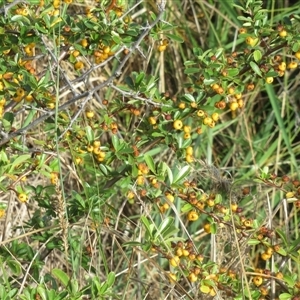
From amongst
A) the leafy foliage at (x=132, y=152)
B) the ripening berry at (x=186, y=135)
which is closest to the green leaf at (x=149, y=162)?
the leafy foliage at (x=132, y=152)

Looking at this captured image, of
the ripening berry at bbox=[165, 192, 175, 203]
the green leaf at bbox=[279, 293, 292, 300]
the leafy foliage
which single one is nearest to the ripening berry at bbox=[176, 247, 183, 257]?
the leafy foliage

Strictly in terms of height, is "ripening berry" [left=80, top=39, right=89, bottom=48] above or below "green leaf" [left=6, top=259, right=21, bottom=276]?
above

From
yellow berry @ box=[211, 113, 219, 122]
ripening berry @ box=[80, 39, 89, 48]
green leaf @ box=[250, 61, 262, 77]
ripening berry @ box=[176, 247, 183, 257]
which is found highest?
ripening berry @ box=[80, 39, 89, 48]

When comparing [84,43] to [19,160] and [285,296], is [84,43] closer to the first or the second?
[19,160]

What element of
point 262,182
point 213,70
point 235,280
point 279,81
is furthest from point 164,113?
point 279,81

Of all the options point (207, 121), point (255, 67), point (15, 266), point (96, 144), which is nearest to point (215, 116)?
point (207, 121)

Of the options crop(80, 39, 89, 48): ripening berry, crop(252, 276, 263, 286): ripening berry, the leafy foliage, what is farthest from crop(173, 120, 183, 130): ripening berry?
crop(252, 276, 263, 286): ripening berry

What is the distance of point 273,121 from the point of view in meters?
2.51

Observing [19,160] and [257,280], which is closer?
[19,160]

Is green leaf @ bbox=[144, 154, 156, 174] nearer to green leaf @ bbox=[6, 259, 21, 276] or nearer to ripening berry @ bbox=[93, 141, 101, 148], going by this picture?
ripening berry @ bbox=[93, 141, 101, 148]

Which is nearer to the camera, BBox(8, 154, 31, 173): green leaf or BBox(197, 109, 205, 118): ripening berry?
BBox(8, 154, 31, 173): green leaf

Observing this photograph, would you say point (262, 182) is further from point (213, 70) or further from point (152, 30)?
point (152, 30)

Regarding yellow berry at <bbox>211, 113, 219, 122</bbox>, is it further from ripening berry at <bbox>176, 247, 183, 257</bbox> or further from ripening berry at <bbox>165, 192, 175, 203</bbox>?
ripening berry at <bbox>176, 247, 183, 257</bbox>

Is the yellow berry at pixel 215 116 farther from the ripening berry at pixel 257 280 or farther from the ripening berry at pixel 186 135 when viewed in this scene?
the ripening berry at pixel 257 280
